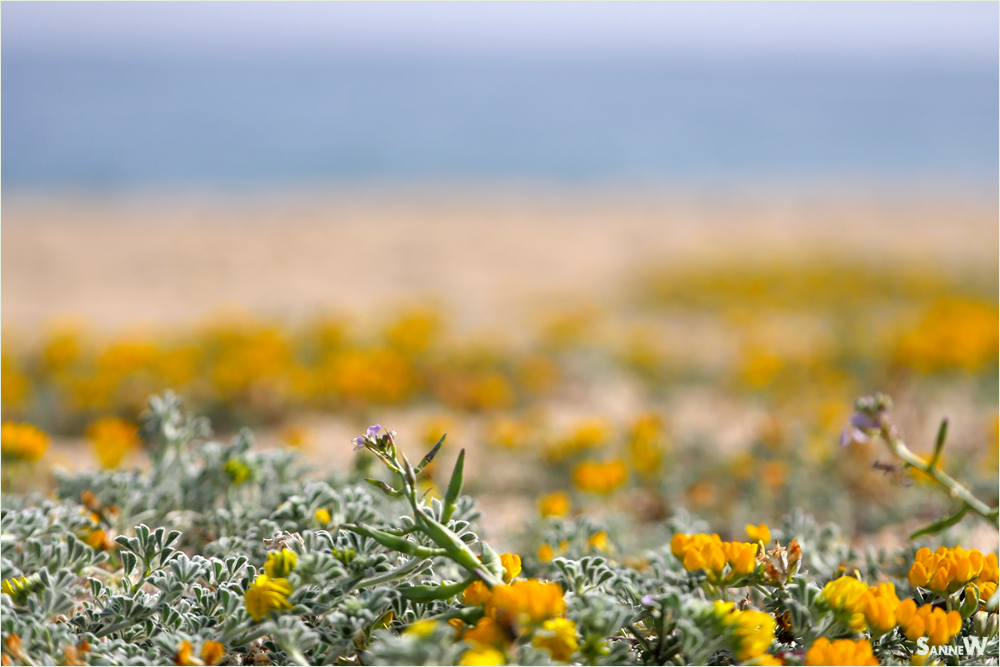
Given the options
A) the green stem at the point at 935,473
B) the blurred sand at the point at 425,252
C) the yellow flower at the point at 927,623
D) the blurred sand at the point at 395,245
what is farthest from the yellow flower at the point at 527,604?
the blurred sand at the point at 395,245

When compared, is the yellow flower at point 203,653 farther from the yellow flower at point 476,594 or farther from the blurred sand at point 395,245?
the blurred sand at point 395,245

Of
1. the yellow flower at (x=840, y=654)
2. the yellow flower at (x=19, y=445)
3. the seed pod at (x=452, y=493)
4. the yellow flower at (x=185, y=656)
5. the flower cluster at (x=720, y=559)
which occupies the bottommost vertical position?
the yellow flower at (x=840, y=654)

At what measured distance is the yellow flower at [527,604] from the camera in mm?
1326

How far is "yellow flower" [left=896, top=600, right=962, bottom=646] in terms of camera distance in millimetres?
1485

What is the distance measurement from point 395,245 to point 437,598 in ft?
36.4

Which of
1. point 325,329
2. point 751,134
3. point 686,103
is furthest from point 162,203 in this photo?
point 686,103

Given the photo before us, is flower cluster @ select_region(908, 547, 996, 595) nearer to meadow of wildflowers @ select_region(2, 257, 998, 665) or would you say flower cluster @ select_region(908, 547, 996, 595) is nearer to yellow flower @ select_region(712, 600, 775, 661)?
meadow of wildflowers @ select_region(2, 257, 998, 665)

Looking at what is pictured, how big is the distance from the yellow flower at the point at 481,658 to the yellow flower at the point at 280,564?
0.45m

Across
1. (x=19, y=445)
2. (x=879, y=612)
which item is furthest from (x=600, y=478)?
(x=19, y=445)

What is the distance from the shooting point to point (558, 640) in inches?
53.1

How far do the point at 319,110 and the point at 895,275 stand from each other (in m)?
43.9

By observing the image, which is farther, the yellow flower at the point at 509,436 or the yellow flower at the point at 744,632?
the yellow flower at the point at 509,436

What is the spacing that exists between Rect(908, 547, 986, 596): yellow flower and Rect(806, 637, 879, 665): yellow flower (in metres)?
0.40

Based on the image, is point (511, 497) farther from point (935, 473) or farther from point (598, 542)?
point (935, 473)
